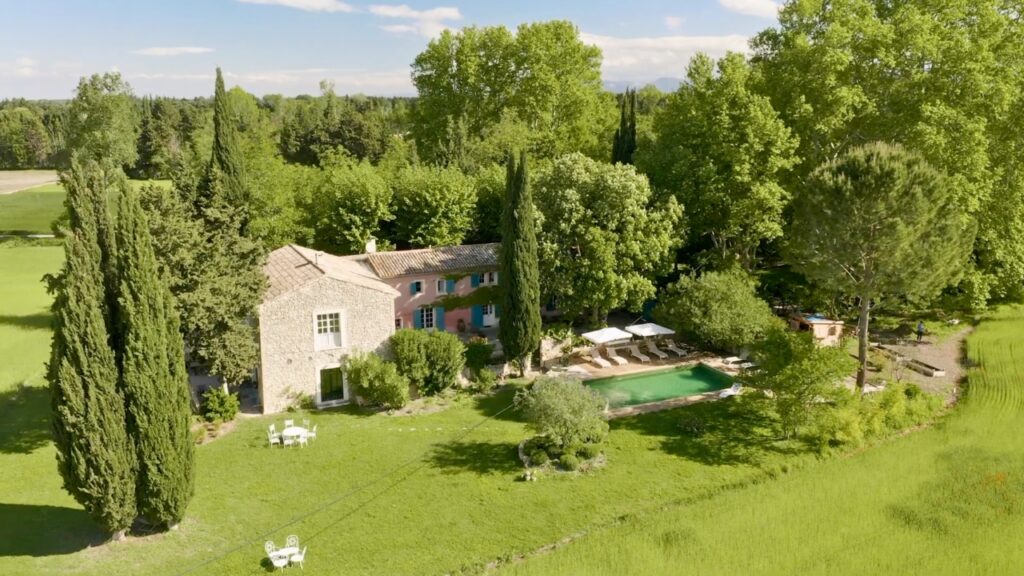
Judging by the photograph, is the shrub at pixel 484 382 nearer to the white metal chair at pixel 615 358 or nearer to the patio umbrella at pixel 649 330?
the white metal chair at pixel 615 358

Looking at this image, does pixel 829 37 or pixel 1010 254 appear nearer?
pixel 829 37

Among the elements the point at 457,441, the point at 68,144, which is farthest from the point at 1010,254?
the point at 68,144

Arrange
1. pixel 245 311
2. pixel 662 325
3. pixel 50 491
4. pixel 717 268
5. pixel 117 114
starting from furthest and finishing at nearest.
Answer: pixel 117 114 < pixel 717 268 < pixel 662 325 < pixel 245 311 < pixel 50 491

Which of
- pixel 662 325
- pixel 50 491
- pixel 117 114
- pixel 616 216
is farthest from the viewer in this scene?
pixel 117 114

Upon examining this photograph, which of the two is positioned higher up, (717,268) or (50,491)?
(717,268)

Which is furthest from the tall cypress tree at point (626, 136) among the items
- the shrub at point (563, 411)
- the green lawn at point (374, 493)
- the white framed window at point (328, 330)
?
the shrub at point (563, 411)

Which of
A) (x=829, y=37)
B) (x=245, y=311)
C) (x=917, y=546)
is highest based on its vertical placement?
(x=829, y=37)

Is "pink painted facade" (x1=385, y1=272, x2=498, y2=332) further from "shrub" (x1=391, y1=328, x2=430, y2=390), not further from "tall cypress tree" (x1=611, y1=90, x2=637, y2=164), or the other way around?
"tall cypress tree" (x1=611, y1=90, x2=637, y2=164)

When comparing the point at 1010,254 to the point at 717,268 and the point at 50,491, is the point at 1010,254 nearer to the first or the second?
the point at 717,268
